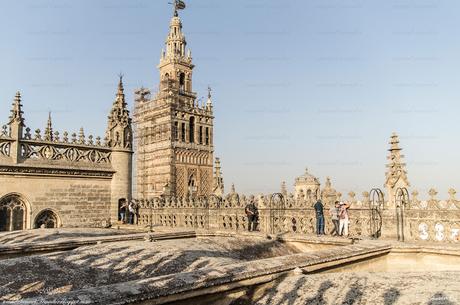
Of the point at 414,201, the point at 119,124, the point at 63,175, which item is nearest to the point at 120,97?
the point at 119,124

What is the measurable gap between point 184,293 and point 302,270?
2441 millimetres

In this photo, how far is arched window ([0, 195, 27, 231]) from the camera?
18.7m

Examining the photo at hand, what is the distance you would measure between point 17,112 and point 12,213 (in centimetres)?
500

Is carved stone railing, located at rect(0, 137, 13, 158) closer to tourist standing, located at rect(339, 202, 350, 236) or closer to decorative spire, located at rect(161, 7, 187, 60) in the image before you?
tourist standing, located at rect(339, 202, 350, 236)

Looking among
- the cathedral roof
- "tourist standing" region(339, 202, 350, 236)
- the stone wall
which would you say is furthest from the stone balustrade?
the cathedral roof

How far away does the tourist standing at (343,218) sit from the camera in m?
14.5

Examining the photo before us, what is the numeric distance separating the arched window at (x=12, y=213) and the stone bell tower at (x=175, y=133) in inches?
1729

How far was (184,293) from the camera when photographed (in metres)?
4.50

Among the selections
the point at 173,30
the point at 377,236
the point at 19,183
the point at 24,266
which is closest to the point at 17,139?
the point at 19,183

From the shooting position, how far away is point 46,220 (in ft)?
65.9

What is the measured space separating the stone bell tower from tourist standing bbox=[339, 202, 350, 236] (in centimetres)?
5040

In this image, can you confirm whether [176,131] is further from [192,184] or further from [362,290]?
[362,290]

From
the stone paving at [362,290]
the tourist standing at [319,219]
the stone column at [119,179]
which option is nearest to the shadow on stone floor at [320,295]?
the stone paving at [362,290]

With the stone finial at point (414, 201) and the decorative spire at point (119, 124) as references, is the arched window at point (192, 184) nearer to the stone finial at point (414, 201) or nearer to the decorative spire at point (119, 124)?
the decorative spire at point (119, 124)
